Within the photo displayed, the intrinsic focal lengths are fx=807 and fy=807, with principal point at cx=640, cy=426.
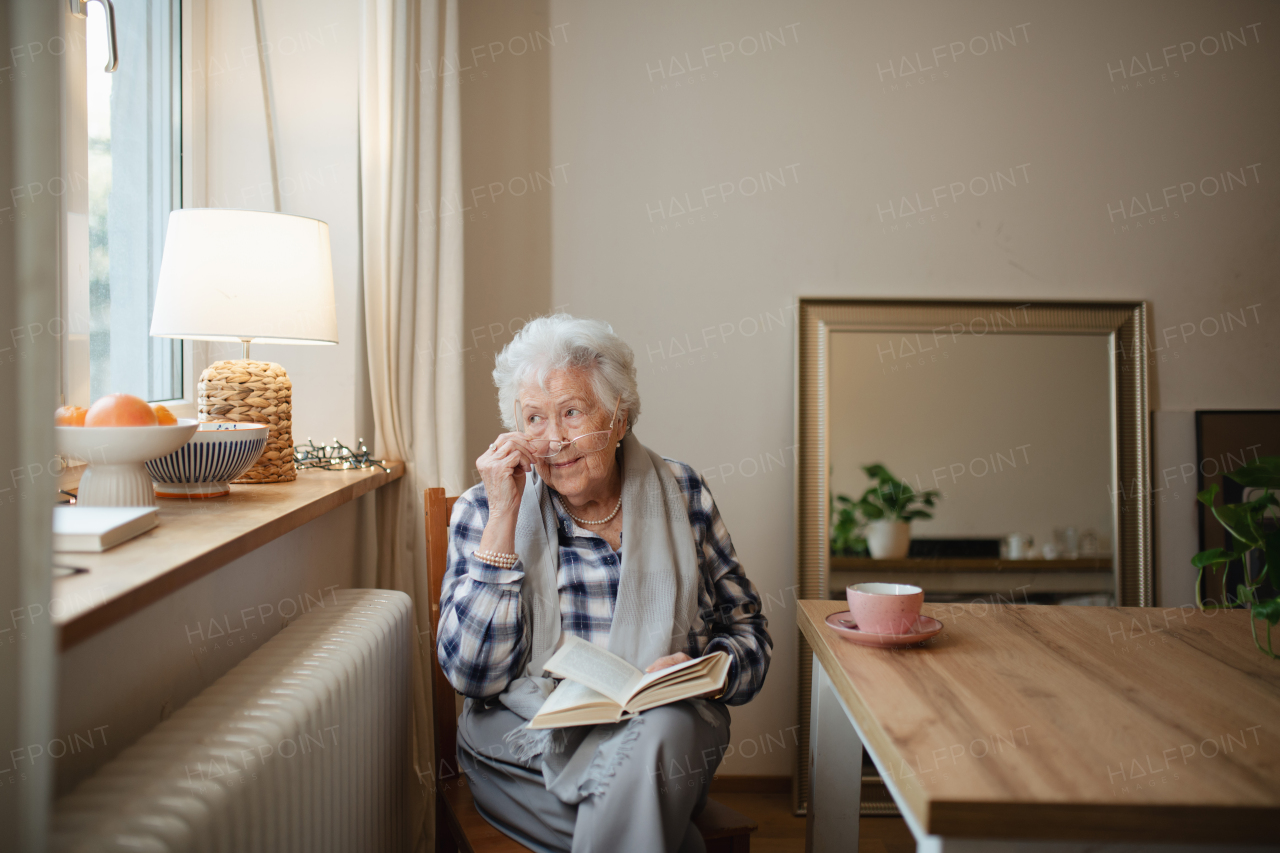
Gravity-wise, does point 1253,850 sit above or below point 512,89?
below

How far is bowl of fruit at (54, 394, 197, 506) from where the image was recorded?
101cm

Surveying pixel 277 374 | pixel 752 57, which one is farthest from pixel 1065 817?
pixel 752 57

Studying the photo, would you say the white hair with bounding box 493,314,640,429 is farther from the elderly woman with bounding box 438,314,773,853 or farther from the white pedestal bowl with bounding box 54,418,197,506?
the white pedestal bowl with bounding box 54,418,197,506

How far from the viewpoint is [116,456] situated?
1.03 metres

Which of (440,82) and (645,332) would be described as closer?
(440,82)

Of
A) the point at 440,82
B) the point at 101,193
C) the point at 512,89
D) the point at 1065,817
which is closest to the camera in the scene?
the point at 1065,817

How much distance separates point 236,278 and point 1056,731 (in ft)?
4.61

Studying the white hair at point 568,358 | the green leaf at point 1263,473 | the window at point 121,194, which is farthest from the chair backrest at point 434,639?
the green leaf at point 1263,473

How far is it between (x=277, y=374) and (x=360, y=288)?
1.46ft

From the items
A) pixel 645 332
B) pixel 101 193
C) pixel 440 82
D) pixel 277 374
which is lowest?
pixel 277 374

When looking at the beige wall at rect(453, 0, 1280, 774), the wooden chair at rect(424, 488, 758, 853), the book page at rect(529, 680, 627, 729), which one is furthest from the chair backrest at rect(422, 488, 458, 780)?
the beige wall at rect(453, 0, 1280, 774)

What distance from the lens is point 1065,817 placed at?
74cm

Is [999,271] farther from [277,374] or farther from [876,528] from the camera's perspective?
[277,374]

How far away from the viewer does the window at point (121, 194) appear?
4.49 feet
